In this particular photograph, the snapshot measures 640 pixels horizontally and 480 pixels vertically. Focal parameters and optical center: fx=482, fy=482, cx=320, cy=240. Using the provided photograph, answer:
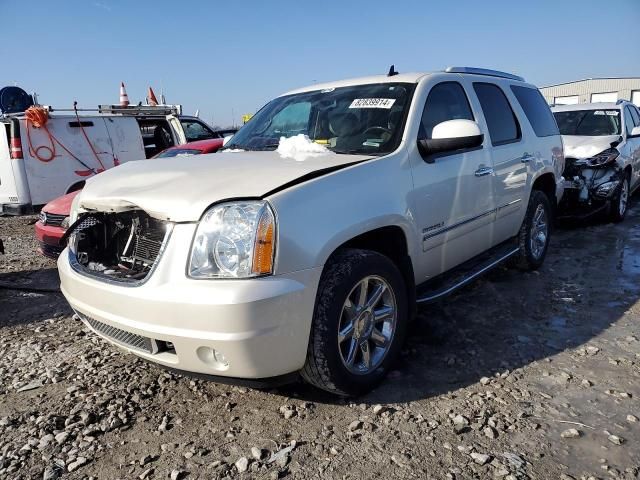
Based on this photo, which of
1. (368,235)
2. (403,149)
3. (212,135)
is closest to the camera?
(368,235)

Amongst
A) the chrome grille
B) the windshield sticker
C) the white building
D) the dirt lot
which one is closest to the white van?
the dirt lot

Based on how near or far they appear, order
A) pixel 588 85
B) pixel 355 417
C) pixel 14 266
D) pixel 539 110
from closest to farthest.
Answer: pixel 355 417
pixel 539 110
pixel 14 266
pixel 588 85

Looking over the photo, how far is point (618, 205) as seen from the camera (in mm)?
6781

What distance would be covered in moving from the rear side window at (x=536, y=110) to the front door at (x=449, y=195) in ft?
3.86

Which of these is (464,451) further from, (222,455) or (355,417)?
(222,455)

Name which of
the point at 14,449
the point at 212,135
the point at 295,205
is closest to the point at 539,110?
the point at 295,205

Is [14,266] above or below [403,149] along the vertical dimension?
below

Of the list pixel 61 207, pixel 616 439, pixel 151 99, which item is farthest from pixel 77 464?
pixel 151 99

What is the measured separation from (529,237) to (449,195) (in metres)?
1.83

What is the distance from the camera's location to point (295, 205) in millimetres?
2201

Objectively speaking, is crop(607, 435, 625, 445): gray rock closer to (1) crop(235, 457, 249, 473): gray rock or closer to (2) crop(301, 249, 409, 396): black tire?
(2) crop(301, 249, 409, 396): black tire

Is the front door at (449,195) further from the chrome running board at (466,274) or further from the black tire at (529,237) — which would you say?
the black tire at (529,237)

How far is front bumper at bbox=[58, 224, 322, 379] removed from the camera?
2.05m

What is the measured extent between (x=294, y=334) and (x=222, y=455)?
2.14ft
